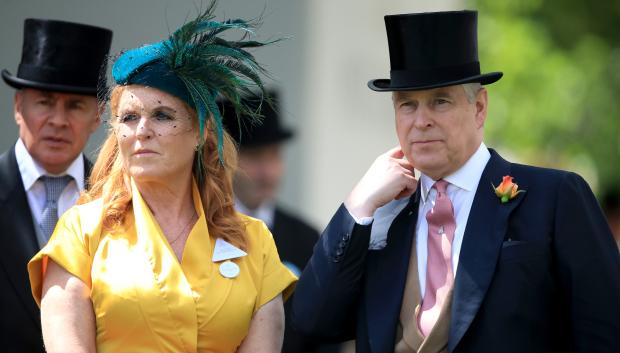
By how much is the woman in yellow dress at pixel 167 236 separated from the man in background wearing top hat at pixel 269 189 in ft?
7.75

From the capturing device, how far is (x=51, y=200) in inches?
236

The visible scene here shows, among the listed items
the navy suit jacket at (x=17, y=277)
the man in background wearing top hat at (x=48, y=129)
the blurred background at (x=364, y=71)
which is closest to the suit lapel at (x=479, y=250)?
the blurred background at (x=364, y=71)

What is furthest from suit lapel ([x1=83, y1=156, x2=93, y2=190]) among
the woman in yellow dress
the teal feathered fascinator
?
the teal feathered fascinator

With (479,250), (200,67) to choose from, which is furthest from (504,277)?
(200,67)

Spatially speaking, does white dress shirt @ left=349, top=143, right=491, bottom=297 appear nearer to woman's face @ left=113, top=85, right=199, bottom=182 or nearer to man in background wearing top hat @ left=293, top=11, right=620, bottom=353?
man in background wearing top hat @ left=293, top=11, right=620, bottom=353

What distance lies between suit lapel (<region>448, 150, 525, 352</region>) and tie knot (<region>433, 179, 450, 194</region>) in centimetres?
13

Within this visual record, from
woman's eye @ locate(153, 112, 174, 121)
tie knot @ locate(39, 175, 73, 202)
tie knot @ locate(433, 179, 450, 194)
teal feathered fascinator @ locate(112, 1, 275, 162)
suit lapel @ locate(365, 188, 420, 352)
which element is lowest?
suit lapel @ locate(365, 188, 420, 352)

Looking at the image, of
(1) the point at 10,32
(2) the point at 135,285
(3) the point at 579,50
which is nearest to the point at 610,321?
→ (2) the point at 135,285

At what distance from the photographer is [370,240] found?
17.0ft

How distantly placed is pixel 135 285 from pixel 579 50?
17.1m

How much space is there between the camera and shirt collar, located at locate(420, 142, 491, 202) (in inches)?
201

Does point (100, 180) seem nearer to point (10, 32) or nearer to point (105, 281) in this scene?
point (105, 281)

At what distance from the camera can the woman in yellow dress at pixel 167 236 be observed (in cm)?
484

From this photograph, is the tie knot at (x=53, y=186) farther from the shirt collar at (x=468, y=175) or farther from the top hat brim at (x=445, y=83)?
the shirt collar at (x=468, y=175)
